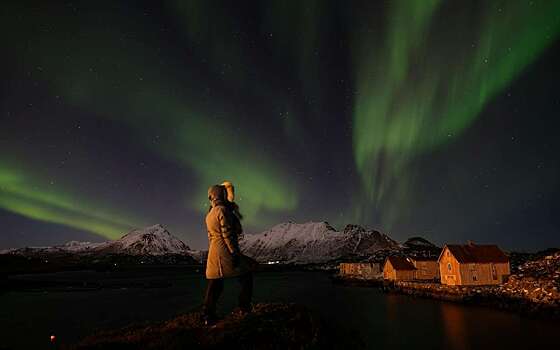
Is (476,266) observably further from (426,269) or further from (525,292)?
(426,269)

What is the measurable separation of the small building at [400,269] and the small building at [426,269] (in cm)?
112

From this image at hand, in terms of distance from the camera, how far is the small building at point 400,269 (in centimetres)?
7612

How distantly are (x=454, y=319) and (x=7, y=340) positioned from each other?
46.7 meters

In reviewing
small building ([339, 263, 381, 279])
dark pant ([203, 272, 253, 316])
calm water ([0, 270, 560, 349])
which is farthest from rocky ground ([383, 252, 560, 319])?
small building ([339, 263, 381, 279])

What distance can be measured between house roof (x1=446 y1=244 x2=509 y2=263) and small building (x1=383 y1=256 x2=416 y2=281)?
22.1m

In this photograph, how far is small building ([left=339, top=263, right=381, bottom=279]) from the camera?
106 metres

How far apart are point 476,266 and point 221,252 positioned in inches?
2199

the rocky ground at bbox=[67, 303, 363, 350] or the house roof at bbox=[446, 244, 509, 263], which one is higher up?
the house roof at bbox=[446, 244, 509, 263]

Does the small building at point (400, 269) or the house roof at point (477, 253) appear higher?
the house roof at point (477, 253)

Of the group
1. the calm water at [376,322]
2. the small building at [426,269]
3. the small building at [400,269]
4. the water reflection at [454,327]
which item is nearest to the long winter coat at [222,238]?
the calm water at [376,322]

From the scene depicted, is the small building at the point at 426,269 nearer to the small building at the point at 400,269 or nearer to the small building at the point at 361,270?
the small building at the point at 400,269

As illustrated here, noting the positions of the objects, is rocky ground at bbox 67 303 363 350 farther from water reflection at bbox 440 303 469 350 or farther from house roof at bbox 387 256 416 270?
house roof at bbox 387 256 416 270

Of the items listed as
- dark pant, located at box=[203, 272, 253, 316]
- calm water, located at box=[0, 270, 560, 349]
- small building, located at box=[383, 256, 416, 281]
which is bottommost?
calm water, located at box=[0, 270, 560, 349]

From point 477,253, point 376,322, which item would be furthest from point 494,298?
point 376,322
